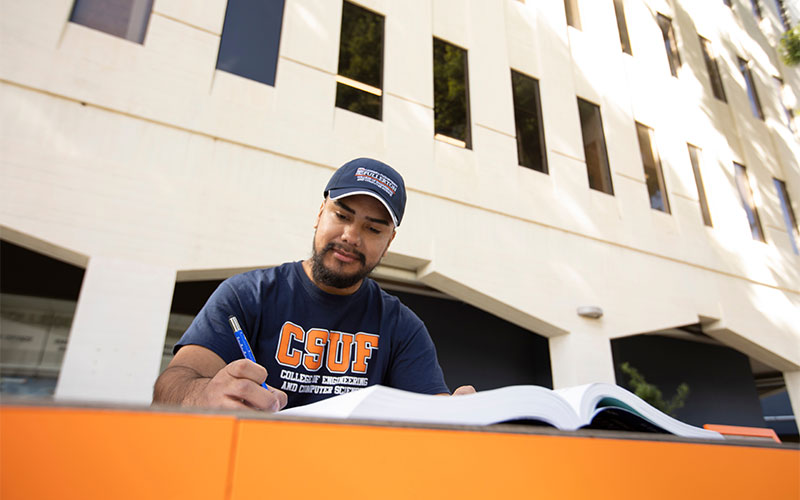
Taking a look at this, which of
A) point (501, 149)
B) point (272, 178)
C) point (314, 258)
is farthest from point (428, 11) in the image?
point (314, 258)

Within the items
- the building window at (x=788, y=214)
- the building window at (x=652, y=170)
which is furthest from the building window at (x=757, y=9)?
the building window at (x=652, y=170)

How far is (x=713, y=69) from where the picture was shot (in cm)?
930

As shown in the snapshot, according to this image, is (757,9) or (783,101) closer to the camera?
(783,101)

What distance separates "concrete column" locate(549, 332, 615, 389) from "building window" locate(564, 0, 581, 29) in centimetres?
523

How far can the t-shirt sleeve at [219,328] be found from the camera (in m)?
1.33

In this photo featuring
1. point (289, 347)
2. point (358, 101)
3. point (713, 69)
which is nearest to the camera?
point (289, 347)

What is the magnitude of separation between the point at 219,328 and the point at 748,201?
1001 centimetres

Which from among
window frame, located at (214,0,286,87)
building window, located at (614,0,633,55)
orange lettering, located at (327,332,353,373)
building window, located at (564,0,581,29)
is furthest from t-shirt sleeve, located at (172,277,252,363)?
building window, located at (614,0,633,55)

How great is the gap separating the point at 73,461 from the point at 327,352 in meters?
1.25

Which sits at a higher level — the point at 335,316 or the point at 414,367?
the point at 335,316

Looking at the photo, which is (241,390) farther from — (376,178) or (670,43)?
(670,43)

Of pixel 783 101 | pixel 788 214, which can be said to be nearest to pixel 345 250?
pixel 788 214

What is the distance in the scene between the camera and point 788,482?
2.51 feet

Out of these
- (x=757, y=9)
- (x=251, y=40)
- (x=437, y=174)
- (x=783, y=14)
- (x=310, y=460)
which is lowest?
(x=310, y=460)
